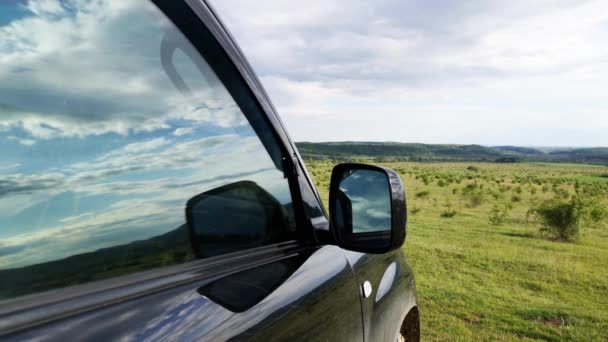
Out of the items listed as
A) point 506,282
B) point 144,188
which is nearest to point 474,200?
point 506,282

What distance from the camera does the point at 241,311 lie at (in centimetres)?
98

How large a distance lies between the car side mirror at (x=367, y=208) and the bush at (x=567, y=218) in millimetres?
19922

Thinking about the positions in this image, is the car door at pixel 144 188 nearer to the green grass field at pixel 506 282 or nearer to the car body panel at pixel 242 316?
the car body panel at pixel 242 316

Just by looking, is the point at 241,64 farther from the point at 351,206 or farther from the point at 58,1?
the point at 351,206

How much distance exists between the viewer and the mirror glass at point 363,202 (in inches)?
62.0

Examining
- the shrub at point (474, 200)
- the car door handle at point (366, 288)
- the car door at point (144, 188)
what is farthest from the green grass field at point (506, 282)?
the shrub at point (474, 200)

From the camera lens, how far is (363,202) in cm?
178

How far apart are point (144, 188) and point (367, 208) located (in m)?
0.98

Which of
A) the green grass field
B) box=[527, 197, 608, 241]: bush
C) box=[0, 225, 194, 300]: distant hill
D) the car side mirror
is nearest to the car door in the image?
box=[0, 225, 194, 300]: distant hill

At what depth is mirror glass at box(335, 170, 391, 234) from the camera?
1.58 meters

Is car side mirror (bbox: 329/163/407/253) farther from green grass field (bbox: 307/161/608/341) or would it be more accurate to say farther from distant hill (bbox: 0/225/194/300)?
green grass field (bbox: 307/161/608/341)

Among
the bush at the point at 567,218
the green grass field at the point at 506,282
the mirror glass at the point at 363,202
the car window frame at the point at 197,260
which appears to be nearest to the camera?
the car window frame at the point at 197,260

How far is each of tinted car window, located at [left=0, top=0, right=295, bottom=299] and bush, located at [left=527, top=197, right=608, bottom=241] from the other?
20538 mm

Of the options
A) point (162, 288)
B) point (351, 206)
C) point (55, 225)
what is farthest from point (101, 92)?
point (351, 206)
